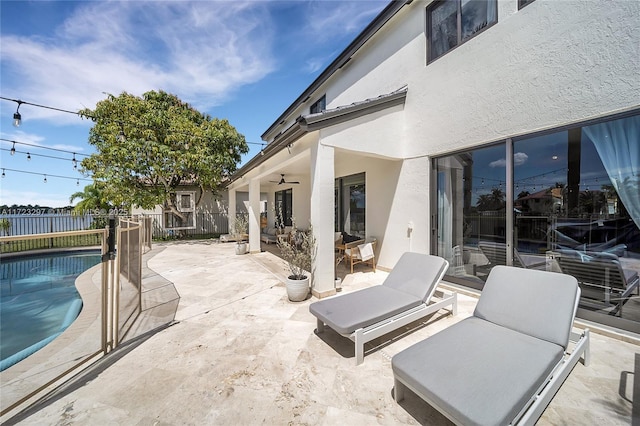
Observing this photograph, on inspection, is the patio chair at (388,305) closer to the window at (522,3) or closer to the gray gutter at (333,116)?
the gray gutter at (333,116)

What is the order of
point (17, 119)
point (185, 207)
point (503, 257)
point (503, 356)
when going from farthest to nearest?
point (185, 207) < point (17, 119) < point (503, 257) < point (503, 356)

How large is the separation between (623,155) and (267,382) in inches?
229

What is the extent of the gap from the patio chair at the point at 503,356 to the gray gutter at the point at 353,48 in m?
6.96

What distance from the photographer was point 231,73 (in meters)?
9.88

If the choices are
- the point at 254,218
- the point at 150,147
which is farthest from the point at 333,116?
the point at 150,147

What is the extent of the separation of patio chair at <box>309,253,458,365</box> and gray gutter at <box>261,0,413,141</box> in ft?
21.3

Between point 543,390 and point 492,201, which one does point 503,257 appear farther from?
point 543,390

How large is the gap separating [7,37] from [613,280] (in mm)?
13913

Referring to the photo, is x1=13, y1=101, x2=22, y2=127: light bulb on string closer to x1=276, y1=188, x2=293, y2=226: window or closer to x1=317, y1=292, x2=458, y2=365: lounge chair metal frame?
x1=276, y1=188, x2=293, y2=226: window

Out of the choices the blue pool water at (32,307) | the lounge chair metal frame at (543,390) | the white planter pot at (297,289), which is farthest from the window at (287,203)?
the lounge chair metal frame at (543,390)

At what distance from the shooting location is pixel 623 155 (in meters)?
3.55

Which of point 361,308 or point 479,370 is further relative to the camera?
point 361,308

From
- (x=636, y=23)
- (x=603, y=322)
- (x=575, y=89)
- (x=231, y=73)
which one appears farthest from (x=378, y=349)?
(x=231, y=73)

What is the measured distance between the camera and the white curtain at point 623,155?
11.3 feet
